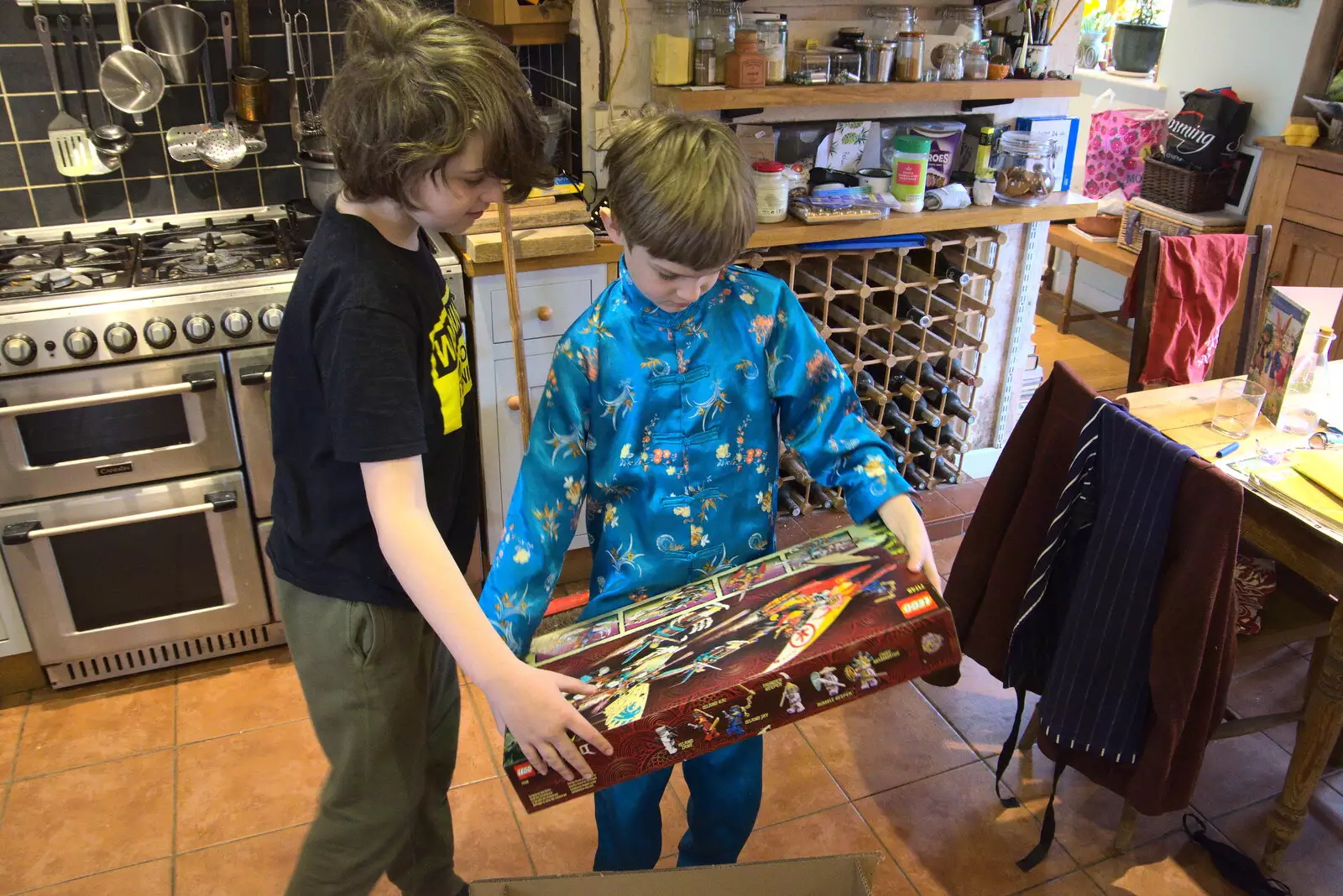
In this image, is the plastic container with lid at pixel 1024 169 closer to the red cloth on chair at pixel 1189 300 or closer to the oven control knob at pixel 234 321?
the red cloth on chair at pixel 1189 300

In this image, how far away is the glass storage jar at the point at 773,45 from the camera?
2.51 metres

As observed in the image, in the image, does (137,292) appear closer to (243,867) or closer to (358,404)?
(243,867)

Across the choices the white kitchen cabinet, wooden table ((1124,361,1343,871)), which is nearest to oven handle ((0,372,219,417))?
the white kitchen cabinet

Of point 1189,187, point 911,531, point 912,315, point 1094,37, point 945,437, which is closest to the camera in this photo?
point 911,531

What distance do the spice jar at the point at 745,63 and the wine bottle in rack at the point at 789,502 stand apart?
116 cm

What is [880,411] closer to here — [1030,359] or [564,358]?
[1030,359]

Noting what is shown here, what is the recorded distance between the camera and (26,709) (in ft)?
7.86

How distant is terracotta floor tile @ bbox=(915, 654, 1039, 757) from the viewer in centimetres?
233

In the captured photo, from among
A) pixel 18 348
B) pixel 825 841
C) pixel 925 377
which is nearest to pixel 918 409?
pixel 925 377

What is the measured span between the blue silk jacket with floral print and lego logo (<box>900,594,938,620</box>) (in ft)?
0.47

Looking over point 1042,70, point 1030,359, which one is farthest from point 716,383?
point 1030,359

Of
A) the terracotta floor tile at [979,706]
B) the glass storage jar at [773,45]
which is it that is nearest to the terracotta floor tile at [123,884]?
the terracotta floor tile at [979,706]

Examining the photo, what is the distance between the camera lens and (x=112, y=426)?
2.23m

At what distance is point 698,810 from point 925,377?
1812 mm
